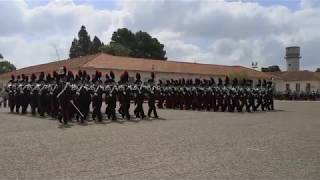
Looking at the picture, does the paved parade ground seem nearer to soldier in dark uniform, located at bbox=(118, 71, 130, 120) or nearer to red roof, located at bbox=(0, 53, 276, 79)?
soldier in dark uniform, located at bbox=(118, 71, 130, 120)

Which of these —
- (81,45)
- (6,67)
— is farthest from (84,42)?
(6,67)

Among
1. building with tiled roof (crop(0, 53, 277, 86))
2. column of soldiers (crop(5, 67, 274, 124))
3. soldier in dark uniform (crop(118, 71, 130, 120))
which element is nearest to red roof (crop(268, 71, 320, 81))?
building with tiled roof (crop(0, 53, 277, 86))

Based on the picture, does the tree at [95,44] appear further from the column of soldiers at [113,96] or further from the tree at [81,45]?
the column of soldiers at [113,96]

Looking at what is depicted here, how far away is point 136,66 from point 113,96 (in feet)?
141

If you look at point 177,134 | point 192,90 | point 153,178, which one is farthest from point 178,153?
point 192,90

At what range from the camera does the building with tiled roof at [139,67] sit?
194ft

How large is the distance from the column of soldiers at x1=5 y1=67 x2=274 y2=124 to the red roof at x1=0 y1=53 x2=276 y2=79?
2716 cm

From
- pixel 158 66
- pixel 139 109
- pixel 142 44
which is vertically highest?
pixel 142 44

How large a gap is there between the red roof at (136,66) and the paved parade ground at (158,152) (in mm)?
41058

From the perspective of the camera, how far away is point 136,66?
6391cm

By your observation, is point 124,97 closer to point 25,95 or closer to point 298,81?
point 25,95

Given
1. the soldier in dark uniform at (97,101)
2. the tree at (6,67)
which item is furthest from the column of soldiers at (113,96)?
the tree at (6,67)

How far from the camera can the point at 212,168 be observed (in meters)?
9.80

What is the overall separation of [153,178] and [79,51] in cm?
9346
